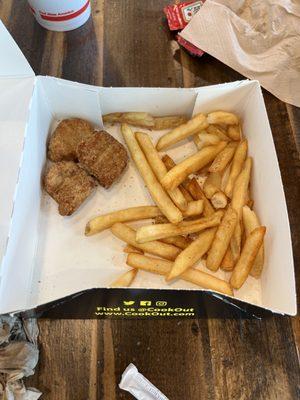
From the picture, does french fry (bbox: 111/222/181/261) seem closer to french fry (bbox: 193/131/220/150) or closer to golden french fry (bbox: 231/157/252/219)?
golden french fry (bbox: 231/157/252/219)

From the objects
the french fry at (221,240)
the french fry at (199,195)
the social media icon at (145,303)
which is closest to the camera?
the social media icon at (145,303)

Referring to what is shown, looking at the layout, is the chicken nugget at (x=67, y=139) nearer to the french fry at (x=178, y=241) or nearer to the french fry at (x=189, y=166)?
the french fry at (x=189, y=166)

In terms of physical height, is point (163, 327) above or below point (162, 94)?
below

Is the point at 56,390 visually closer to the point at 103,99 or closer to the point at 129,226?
the point at 129,226

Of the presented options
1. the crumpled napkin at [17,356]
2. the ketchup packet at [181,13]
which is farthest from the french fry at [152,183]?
the ketchup packet at [181,13]

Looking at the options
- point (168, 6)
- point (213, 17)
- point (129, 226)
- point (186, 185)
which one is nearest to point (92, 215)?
point (129, 226)
